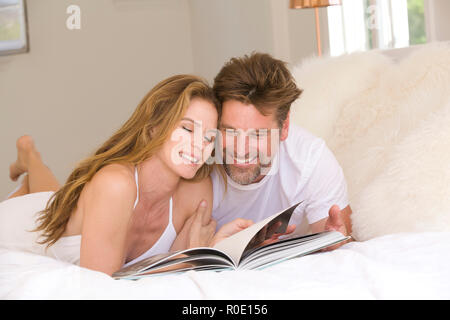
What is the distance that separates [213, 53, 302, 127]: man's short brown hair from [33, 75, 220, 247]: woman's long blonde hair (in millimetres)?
49

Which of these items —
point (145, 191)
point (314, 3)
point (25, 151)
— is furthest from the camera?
point (314, 3)

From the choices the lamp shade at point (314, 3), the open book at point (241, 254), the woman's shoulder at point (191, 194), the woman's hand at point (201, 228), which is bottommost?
the woman's hand at point (201, 228)

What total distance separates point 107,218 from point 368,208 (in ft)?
1.87

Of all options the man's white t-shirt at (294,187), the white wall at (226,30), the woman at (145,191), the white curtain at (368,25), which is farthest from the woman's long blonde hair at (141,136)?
the white wall at (226,30)

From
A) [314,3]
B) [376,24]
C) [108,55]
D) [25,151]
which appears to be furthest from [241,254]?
[108,55]

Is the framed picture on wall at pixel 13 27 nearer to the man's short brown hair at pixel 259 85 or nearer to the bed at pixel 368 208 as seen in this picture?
the bed at pixel 368 208

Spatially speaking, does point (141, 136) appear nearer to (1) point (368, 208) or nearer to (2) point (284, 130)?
(2) point (284, 130)

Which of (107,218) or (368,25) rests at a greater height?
(368,25)

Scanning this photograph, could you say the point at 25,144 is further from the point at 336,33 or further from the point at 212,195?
the point at 336,33

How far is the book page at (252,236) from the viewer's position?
94 centimetres

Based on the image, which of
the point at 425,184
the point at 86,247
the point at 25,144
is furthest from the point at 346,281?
the point at 25,144

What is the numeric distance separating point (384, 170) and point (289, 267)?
1.44ft

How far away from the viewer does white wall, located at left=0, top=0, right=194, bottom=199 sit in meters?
3.02

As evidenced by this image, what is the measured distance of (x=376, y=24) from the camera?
279 cm
